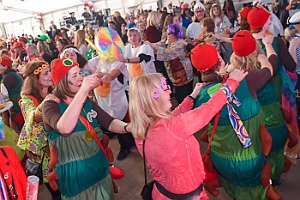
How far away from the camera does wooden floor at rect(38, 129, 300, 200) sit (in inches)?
105

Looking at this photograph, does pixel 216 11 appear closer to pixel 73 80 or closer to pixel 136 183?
pixel 136 183

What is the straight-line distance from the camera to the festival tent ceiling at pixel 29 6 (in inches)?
718

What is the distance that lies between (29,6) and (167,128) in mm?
20974

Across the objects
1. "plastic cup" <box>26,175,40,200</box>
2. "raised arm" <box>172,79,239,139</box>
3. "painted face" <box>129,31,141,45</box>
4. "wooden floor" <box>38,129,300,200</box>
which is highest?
"painted face" <box>129,31,141,45</box>

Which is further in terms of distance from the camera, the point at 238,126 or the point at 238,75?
the point at 238,126

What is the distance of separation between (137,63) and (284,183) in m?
2.28

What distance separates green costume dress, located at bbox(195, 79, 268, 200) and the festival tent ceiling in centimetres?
1775

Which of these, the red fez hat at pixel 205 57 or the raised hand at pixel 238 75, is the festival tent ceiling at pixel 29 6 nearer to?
the red fez hat at pixel 205 57

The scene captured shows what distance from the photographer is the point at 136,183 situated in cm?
333

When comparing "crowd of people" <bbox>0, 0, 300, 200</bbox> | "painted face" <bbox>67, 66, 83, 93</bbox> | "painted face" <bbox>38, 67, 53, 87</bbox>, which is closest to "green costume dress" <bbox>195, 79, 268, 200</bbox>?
"crowd of people" <bbox>0, 0, 300, 200</bbox>

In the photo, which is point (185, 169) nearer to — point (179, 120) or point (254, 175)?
point (179, 120)

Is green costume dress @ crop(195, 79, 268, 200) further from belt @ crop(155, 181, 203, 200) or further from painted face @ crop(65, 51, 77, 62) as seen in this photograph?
painted face @ crop(65, 51, 77, 62)

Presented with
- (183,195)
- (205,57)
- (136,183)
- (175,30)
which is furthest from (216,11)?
(183,195)

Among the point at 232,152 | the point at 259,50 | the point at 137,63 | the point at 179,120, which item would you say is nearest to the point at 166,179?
the point at 179,120
